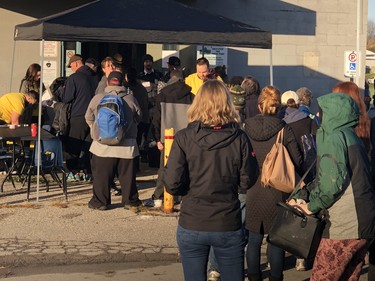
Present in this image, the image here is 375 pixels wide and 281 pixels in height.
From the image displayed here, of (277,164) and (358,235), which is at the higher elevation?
(277,164)

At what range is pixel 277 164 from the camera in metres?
6.09

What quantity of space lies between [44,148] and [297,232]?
18.7 ft

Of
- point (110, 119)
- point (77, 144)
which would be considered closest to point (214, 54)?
point (77, 144)

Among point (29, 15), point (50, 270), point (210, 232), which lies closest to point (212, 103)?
point (210, 232)

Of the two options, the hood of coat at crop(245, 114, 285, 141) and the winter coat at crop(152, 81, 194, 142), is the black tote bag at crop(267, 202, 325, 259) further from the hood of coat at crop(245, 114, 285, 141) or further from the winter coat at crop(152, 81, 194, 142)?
the winter coat at crop(152, 81, 194, 142)

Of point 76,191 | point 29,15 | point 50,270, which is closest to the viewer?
point 50,270

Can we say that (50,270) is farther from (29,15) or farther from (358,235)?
(29,15)

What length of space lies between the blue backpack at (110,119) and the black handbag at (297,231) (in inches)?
157

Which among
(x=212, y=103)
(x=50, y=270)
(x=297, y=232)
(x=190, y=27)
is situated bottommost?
(x=50, y=270)

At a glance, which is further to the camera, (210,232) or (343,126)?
(343,126)

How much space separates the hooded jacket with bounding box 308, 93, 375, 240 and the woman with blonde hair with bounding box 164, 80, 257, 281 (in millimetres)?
522

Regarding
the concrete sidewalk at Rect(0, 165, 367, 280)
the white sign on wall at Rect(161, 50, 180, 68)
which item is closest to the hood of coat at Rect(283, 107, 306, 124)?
the concrete sidewalk at Rect(0, 165, 367, 280)

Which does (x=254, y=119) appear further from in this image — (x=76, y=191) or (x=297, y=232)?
(x=76, y=191)

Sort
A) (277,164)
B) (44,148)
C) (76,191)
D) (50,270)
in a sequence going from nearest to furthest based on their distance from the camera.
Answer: (277,164) < (50,270) < (44,148) < (76,191)
